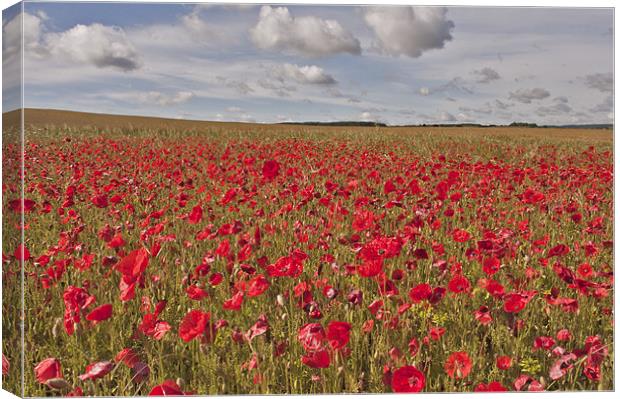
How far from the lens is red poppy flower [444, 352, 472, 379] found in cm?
195

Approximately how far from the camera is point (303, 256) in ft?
6.81

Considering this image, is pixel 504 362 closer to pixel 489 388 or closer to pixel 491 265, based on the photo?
pixel 489 388

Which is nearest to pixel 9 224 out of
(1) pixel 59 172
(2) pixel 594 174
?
(1) pixel 59 172

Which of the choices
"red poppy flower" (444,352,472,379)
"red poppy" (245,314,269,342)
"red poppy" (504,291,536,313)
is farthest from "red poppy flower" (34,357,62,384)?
"red poppy" (504,291,536,313)

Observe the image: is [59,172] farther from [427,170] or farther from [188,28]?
[427,170]

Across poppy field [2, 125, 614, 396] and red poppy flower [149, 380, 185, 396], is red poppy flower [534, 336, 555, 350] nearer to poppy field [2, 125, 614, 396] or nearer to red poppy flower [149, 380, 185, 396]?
poppy field [2, 125, 614, 396]

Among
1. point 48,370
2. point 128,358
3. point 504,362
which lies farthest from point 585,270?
point 48,370

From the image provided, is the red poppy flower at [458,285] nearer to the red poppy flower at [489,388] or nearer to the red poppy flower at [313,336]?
the red poppy flower at [489,388]

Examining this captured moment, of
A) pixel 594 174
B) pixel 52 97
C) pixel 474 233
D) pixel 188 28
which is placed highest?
pixel 188 28

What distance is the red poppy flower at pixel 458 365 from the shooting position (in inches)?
76.7

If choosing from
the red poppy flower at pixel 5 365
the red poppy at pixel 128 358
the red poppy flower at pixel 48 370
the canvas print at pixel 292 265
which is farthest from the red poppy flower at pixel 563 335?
the red poppy flower at pixel 5 365

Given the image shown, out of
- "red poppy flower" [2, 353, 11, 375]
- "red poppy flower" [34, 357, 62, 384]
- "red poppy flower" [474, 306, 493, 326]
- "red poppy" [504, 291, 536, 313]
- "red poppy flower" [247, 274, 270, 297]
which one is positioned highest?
"red poppy flower" [247, 274, 270, 297]

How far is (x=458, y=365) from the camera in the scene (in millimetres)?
1954

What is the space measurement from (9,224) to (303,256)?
1195 mm
